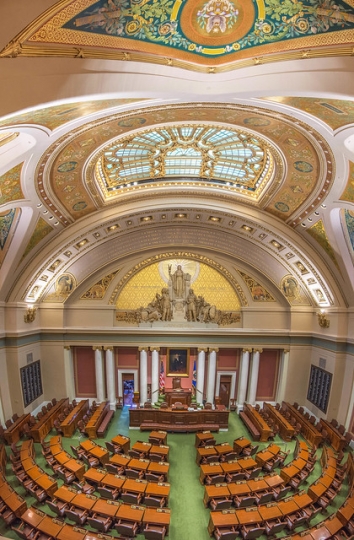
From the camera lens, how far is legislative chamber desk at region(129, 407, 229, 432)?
15.4 m

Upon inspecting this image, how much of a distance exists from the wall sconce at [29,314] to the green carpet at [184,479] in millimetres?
5326

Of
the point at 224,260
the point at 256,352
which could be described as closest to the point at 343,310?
the point at 256,352

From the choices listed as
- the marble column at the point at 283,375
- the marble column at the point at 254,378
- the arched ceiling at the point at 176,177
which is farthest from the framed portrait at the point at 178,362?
the marble column at the point at 283,375

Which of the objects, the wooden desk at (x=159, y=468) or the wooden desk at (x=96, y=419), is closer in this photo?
the wooden desk at (x=159, y=468)

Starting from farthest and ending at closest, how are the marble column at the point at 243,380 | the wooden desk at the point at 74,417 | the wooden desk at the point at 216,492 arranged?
the marble column at the point at 243,380 < the wooden desk at the point at 74,417 < the wooden desk at the point at 216,492

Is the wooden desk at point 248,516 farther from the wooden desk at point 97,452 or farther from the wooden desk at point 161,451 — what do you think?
the wooden desk at point 97,452

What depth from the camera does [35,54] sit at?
4883 mm

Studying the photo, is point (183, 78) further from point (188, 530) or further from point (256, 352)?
point (256, 352)

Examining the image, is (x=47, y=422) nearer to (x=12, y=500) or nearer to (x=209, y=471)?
(x=12, y=500)

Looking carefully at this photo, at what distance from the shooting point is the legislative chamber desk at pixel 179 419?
15391 mm

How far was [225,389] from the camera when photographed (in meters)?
18.6

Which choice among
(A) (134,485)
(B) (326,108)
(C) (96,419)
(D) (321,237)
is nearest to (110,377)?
(C) (96,419)

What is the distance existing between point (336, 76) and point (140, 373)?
16.1 meters

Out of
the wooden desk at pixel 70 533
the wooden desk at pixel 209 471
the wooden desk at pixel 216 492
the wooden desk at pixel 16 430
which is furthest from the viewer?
the wooden desk at pixel 16 430
